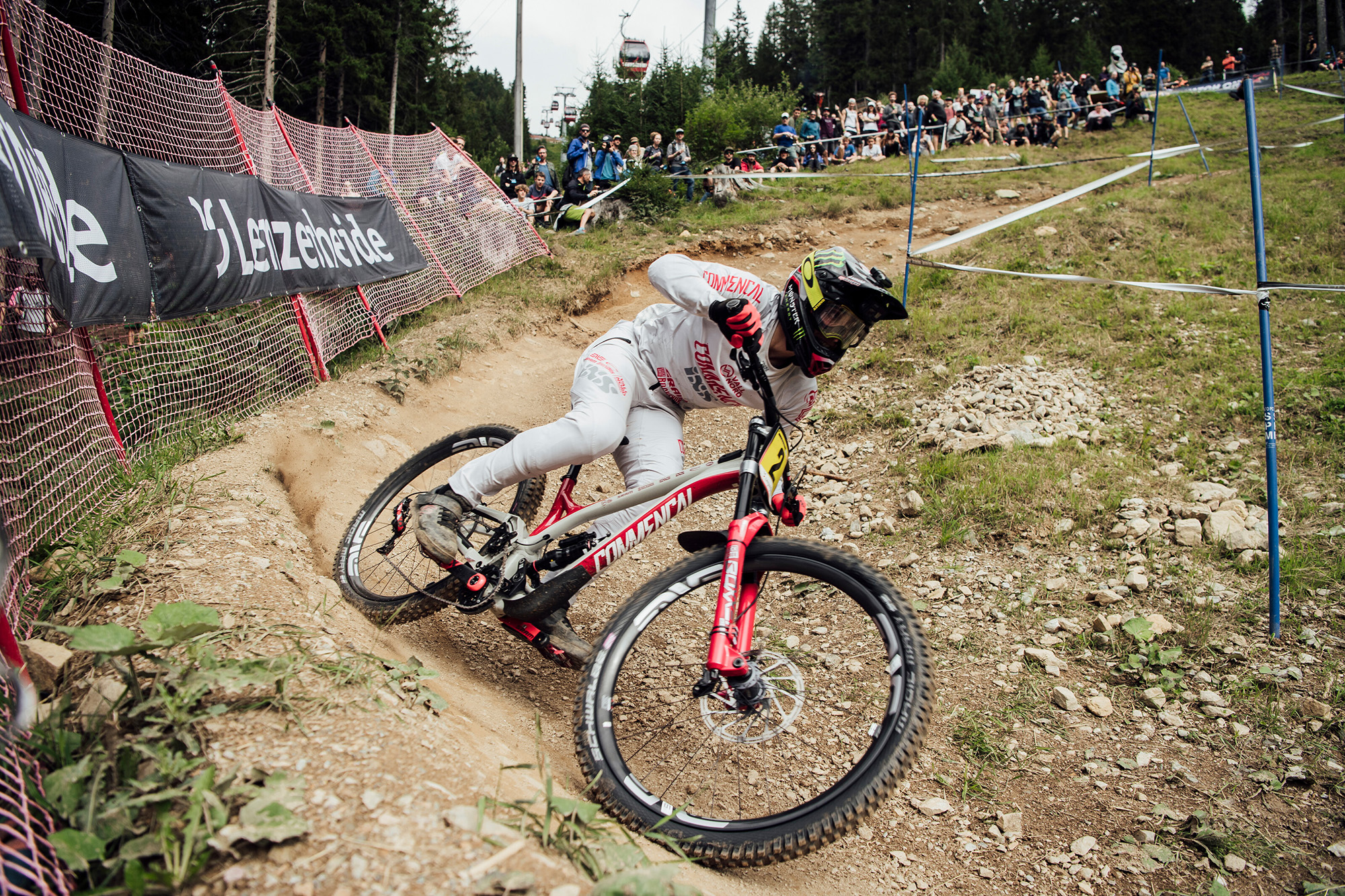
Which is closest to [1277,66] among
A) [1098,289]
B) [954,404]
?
A: [1098,289]

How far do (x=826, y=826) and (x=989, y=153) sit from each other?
64.1 ft

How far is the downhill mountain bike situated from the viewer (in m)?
2.23

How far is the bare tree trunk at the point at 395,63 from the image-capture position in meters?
36.8

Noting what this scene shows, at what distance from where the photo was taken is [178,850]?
158 cm

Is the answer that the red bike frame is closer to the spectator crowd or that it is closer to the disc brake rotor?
the disc brake rotor

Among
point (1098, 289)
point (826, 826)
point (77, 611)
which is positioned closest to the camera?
point (826, 826)

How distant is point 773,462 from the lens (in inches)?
108

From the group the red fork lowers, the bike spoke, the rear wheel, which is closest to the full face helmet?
the red fork lowers

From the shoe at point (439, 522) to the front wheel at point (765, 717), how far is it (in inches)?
37.4

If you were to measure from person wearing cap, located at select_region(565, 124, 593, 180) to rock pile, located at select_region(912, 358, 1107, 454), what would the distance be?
10544 mm

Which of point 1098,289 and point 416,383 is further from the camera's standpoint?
point 1098,289

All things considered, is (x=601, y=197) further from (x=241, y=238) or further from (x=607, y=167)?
(x=241, y=238)

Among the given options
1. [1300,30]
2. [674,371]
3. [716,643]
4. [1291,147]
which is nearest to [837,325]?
[674,371]

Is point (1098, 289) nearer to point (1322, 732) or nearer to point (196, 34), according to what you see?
point (1322, 732)
